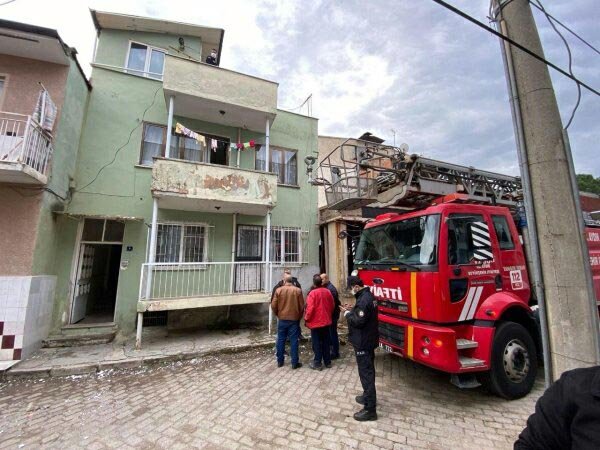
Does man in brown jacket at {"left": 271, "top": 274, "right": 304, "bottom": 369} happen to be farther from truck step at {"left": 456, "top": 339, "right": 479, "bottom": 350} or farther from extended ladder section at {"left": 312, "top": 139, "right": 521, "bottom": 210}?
truck step at {"left": 456, "top": 339, "right": 479, "bottom": 350}

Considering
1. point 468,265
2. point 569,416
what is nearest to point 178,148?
point 468,265

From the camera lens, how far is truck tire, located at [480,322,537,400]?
3.99 metres

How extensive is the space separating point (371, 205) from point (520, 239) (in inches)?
108

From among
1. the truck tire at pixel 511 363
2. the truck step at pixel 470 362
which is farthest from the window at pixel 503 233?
the truck step at pixel 470 362

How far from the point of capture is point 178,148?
30.2ft

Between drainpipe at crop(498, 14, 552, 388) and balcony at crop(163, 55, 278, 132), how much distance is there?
24.7 ft

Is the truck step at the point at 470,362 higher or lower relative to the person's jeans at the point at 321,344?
higher

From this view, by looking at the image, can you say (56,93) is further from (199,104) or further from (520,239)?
(520,239)

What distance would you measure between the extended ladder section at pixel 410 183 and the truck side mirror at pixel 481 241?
2.71 ft

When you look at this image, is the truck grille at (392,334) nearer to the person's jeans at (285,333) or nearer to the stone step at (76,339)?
the person's jeans at (285,333)

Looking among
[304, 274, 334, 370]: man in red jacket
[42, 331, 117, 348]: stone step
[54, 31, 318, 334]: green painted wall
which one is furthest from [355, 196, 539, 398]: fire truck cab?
[42, 331, 117, 348]: stone step

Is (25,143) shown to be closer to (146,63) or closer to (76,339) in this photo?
(76,339)

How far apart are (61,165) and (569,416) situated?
971 cm

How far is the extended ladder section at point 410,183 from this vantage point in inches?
201
